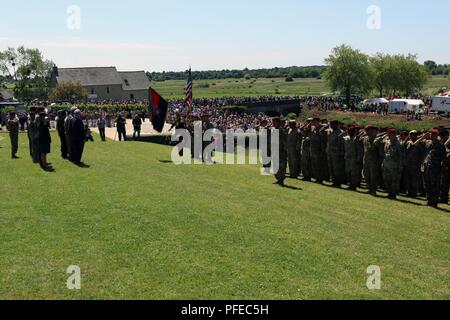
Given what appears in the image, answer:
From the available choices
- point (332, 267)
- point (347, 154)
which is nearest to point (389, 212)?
point (347, 154)

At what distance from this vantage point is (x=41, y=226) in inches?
389

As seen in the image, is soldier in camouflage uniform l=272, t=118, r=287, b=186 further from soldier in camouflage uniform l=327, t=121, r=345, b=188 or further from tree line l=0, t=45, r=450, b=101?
tree line l=0, t=45, r=450, b=101

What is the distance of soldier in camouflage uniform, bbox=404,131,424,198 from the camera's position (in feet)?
52.4

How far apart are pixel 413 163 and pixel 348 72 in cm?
9155

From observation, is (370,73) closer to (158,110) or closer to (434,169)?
(158,110)

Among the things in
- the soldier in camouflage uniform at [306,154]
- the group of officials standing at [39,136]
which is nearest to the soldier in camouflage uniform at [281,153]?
the soldier in camouflage uniform at [306,154]

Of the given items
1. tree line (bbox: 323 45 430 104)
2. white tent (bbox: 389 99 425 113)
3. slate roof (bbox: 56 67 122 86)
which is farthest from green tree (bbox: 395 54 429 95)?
slate roof (bbox: 56 67 122 86)

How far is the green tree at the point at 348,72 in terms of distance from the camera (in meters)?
104

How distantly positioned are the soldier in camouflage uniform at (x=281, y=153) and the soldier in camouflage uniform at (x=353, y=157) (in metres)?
1.87

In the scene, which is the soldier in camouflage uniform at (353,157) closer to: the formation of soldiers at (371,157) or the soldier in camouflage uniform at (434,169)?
the formation of soldiers at (371,157)

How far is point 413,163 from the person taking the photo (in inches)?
631

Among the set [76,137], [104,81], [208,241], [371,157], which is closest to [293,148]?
[371,157]
